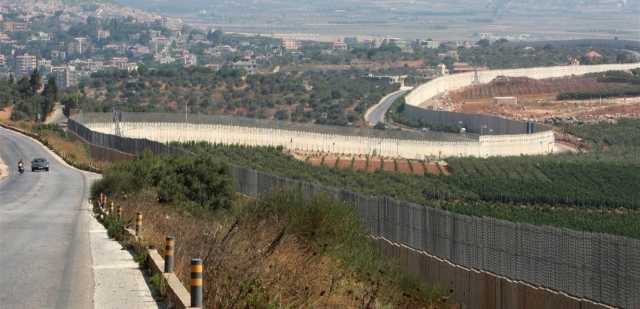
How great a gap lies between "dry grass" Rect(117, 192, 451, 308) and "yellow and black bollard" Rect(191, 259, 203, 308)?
0.37m

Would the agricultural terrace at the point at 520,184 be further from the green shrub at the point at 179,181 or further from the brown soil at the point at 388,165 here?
the green shrub at the point at 179,181

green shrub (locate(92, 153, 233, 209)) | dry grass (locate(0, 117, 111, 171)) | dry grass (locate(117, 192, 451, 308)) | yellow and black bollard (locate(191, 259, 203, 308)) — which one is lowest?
dry grass (locate(0, 117, 111, 171))

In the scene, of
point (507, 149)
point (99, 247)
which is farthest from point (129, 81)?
point (99, 247)

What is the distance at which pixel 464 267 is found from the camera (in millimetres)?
21828

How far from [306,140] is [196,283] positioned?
67.6 m

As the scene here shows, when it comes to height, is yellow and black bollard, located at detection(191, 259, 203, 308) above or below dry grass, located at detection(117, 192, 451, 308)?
above

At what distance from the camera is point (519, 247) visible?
20016 millimetres

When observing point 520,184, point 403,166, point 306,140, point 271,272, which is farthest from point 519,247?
point 306,140

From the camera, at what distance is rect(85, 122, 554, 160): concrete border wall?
80125 millimetres

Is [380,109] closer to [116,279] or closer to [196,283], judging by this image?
[116,279]

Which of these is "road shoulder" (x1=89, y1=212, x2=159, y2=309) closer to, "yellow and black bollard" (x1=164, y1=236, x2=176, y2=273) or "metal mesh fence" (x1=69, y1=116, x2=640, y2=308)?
"yellow and black bollard" (x1=164, y1=236, x2=176, y2=273)

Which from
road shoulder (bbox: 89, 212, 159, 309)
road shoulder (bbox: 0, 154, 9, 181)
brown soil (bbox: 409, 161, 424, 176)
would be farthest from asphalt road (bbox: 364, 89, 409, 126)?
road shoulder (bbox: 89, 212, 159, 309)

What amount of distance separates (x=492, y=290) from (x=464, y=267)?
1548 mm

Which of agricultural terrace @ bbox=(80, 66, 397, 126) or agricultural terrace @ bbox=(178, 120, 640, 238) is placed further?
agricultural terrace @ bbox=(80, 66, 397, 126)
